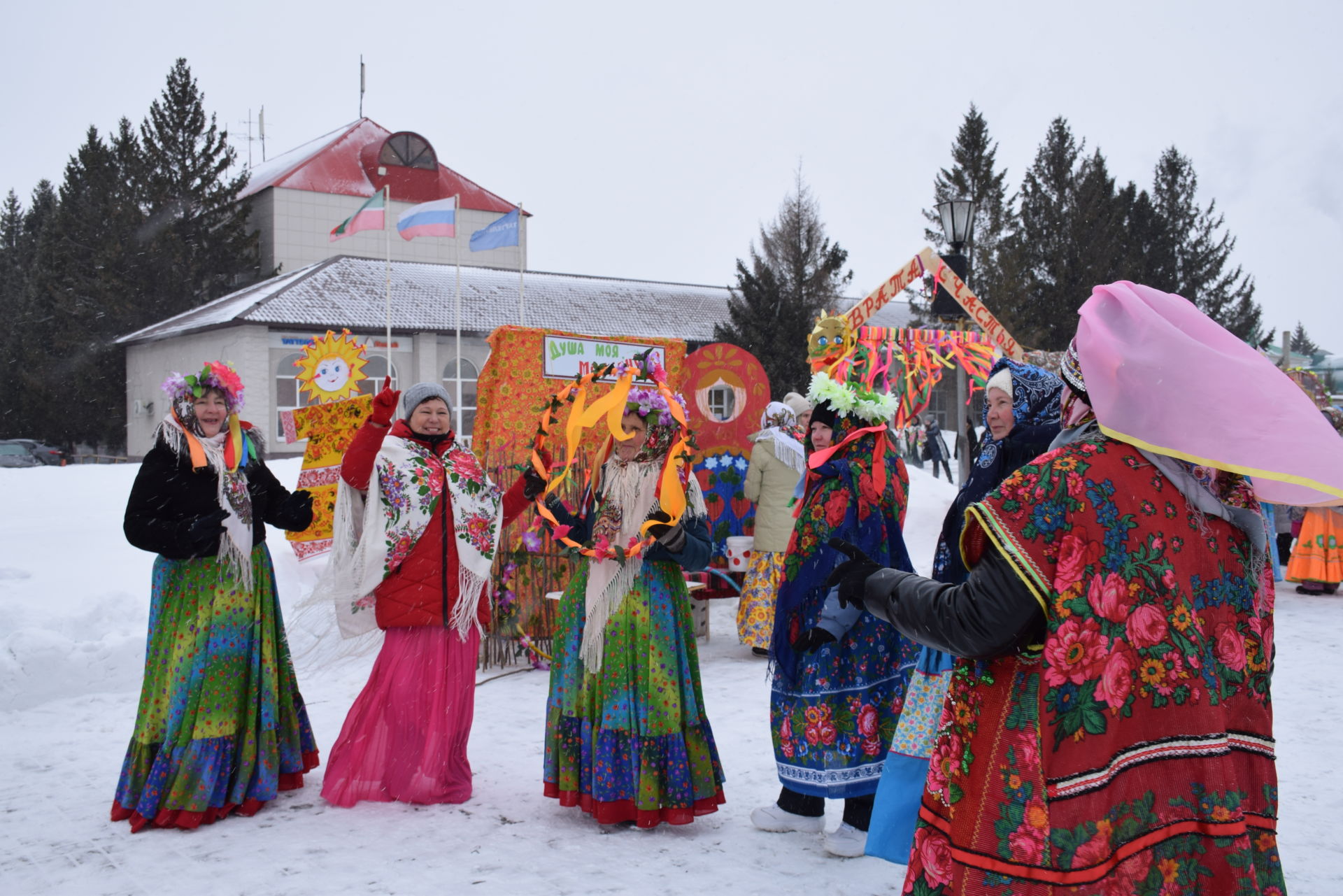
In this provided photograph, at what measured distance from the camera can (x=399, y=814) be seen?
4012 mm

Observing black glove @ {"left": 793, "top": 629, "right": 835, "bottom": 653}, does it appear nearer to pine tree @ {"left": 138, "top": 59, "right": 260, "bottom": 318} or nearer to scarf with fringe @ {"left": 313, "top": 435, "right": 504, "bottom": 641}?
scarf with fringe @ {"left": 313, "top": 435, "right": 504, "bottom": 641}

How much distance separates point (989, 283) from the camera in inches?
1385

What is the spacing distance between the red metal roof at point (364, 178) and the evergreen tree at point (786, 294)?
952 centimetres

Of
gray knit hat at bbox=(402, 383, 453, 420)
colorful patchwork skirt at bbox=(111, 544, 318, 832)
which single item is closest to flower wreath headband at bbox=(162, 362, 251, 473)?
colorful patchwork skirt at bbox=(111, 544, 318, 832)

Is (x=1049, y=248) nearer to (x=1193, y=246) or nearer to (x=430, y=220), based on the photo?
(x=1193, y=246)

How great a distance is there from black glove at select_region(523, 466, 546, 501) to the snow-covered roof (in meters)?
18.8

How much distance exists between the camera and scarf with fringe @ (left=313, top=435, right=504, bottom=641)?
13.7ft

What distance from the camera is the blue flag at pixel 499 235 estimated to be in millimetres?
11125

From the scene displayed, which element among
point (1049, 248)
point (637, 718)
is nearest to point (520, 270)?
point (637, 718)

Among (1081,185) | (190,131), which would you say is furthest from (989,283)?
(190,131)

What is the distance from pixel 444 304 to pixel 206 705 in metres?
22.6

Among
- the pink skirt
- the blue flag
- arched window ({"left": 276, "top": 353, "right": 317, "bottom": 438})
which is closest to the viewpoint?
the pink skirt

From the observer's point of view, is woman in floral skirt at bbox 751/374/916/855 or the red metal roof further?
the red metal roof

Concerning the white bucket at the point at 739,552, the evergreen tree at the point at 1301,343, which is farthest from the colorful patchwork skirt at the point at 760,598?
the evergreen tree at the point at 1301,343
